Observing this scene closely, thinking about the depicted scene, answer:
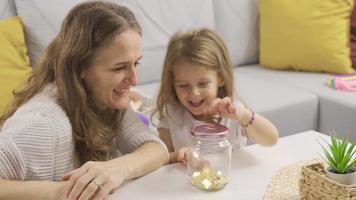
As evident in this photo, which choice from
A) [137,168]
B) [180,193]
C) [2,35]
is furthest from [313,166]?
[2,35]

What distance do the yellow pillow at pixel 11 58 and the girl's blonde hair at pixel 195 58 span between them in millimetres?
695

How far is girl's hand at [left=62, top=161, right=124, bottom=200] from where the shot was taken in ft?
3.69

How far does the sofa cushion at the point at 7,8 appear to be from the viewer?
7.76 feet

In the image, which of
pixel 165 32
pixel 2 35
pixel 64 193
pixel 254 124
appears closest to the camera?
pixel 64 193

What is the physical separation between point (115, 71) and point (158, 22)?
137cm

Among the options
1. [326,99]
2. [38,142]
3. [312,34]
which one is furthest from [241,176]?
[312,34]

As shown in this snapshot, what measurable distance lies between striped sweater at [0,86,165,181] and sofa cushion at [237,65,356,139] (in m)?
1.47

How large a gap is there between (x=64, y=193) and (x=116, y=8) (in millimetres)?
515

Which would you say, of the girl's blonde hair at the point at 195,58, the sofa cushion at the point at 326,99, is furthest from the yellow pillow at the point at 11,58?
the sofa cushion at the point at 326,99

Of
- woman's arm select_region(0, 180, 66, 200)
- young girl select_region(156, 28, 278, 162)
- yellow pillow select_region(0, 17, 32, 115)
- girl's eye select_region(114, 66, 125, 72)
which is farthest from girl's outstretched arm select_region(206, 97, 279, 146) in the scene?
yellow pillow select_region(0, 17, 32, 115)

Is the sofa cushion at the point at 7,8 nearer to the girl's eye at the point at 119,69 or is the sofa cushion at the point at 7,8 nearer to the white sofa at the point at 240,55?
the white sofa at the point at 240,55

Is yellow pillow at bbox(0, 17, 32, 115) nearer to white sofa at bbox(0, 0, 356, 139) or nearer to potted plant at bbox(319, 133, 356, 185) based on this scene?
white sofa at bbox(0, 0, 356, 139)

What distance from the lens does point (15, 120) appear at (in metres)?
1.23

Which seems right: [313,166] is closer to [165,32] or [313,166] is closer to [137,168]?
[137,168]
